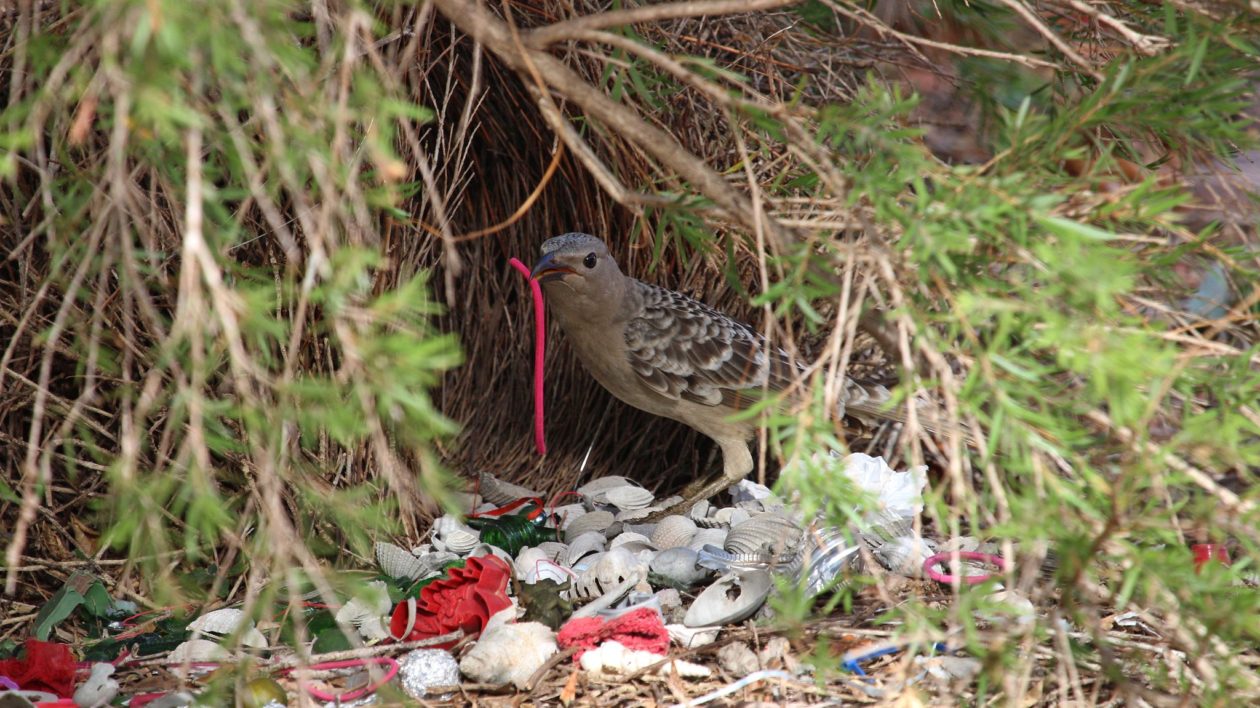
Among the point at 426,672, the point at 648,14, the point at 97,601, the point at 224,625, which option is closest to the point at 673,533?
the point at 426,672

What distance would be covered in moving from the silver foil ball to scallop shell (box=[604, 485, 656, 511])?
42.0 inches

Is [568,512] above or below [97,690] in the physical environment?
below

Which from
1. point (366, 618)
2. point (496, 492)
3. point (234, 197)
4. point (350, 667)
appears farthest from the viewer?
point (496, 492)

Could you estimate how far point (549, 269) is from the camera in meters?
2.83

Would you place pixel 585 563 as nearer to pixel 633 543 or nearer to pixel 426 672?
pixel 633 543

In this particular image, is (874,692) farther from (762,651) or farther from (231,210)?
(231,210)

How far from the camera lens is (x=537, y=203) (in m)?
3.31

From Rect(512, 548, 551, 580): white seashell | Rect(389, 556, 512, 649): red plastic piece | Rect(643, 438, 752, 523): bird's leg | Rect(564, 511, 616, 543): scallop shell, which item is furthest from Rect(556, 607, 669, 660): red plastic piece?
Rect(643, 438, 752, 523): bird's leg

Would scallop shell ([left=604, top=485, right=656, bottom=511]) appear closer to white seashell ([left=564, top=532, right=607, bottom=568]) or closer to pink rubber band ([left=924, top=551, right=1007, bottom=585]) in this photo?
white seashell ([left=564, top=532, right=607, bottom=568])

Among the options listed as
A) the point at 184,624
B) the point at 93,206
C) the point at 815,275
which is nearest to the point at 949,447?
the point at 815,275

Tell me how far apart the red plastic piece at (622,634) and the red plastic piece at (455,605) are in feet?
0.53

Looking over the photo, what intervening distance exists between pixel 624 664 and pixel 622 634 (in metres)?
0.07

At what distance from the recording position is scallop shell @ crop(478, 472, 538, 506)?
3.03 meters

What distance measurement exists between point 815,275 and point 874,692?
750 millimetres
